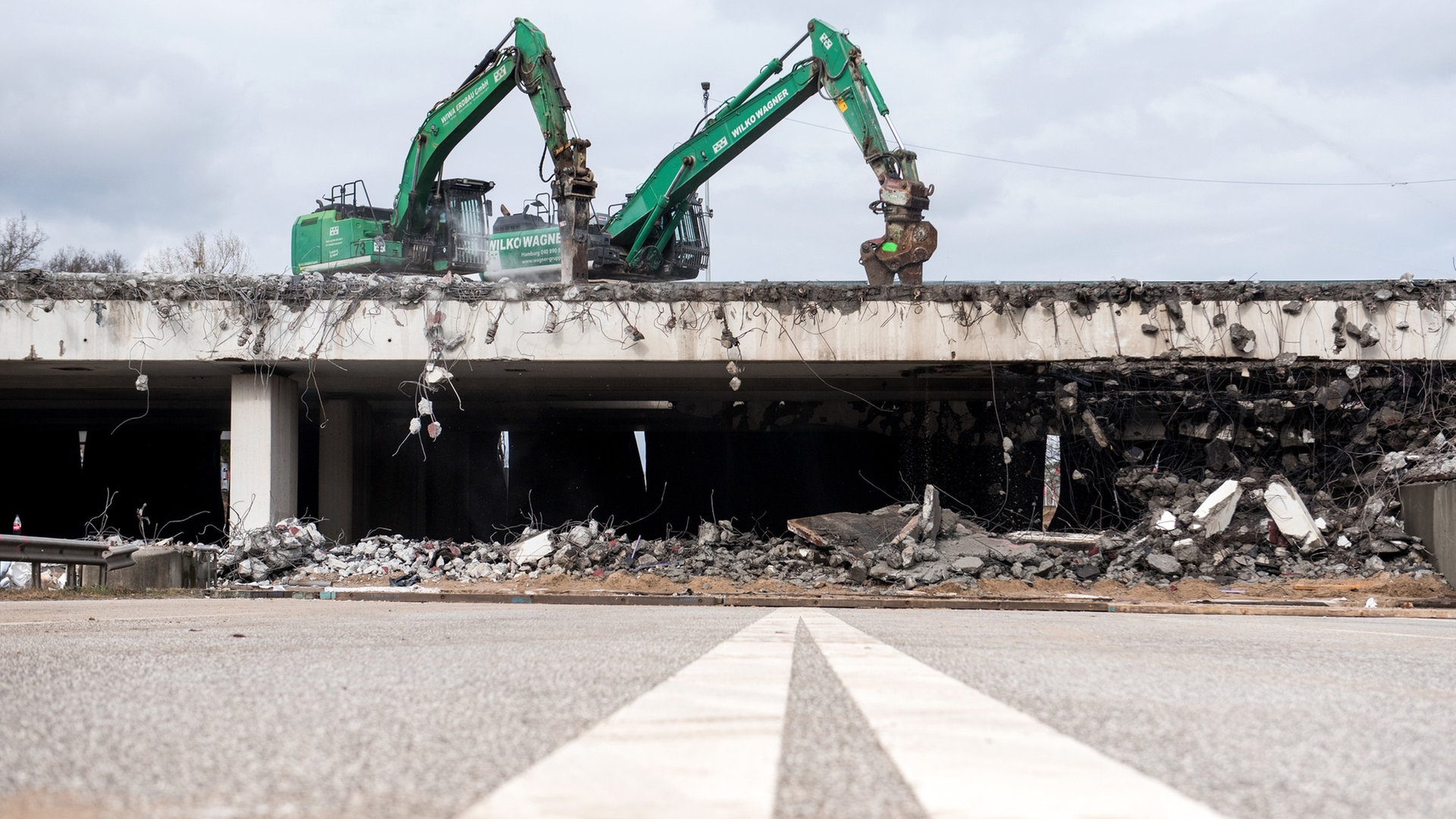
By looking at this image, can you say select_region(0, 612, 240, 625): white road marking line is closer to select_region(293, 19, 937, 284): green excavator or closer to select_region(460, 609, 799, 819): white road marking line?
select_region(460, 609, 799, 819): white road marking line

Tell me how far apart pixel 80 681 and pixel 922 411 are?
831 inches

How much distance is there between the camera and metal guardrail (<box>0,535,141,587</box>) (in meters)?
13.9

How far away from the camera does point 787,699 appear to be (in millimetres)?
3777

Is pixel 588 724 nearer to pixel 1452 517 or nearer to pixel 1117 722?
pixel 1117 722

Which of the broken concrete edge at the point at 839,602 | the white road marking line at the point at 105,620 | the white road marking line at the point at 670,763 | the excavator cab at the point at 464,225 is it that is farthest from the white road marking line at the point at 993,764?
the excavator cab at the point at 464,225

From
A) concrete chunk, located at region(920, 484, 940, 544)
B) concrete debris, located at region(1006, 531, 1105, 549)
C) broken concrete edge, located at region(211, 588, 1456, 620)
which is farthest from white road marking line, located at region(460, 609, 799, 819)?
concrete debris, located at region(1006, 531, 1105, 549)

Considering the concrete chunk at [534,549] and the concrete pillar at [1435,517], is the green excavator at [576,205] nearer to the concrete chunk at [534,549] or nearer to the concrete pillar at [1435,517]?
the concrete chunk at [534,549]

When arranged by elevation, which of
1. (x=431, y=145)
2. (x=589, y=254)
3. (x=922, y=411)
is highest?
(x=431, y=145)

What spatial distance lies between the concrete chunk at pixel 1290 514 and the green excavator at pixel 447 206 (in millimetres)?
12263

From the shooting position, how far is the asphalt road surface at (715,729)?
233 cm

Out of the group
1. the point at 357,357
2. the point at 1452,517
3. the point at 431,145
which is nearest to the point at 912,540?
the point at 1452,517

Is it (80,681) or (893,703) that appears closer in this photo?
(893,703)

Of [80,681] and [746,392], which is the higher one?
[746,392]

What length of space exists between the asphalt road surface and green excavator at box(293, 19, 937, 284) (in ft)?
45.7
